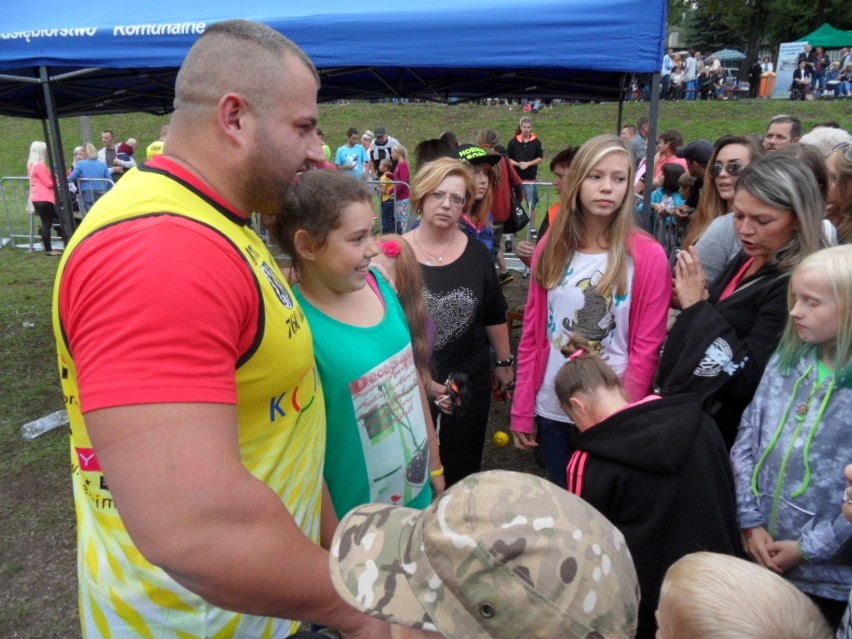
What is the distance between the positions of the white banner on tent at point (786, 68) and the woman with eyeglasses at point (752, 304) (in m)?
30.8

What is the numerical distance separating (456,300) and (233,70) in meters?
2.08

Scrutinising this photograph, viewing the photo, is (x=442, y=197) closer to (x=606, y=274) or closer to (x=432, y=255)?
(x=432, y=255)

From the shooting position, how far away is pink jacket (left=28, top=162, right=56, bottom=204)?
1075cm

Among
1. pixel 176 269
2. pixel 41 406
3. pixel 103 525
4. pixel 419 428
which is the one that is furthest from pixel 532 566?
pixel 41 406

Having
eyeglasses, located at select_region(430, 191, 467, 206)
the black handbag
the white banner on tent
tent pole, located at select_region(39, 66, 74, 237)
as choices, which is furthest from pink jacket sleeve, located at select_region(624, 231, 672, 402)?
the white banner on tent

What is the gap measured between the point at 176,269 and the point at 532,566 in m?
0.71

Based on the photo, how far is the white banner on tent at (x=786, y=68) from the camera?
28188mm

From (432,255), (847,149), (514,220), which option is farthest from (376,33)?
(514,220)

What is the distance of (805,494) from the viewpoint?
2.01 metres

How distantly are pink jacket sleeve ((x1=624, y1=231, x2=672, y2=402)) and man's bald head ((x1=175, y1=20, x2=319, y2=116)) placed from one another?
1929 millimetres

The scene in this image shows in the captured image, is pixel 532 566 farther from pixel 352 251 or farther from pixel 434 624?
pixel 352 251

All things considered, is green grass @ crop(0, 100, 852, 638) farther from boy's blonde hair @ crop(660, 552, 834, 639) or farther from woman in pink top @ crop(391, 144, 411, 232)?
woman in pink top @ crop(391, 144, 411, 232)

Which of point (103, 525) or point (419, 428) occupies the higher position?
point (103, 525)

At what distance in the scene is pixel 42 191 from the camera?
10.8 metres
